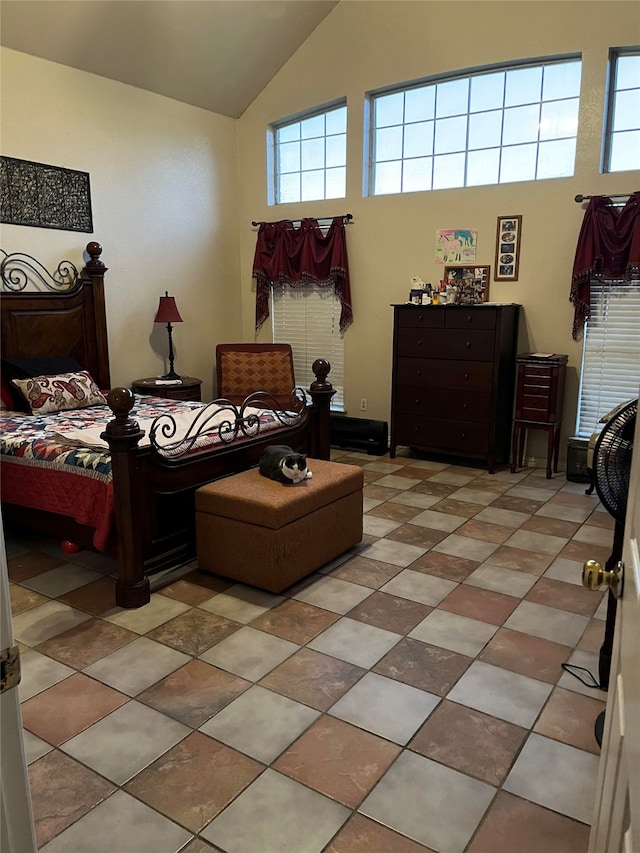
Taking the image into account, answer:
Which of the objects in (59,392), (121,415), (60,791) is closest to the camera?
(60,791)

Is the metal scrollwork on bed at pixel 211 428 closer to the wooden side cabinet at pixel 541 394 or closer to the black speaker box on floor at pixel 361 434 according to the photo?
the black speaker box on floor at pixel 361 434

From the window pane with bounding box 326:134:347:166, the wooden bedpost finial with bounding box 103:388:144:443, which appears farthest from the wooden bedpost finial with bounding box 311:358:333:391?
the window pane with bounding box 326:134:347:166

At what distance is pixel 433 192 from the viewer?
5.22 m

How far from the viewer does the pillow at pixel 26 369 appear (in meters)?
4.28

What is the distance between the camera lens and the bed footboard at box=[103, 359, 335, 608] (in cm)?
273

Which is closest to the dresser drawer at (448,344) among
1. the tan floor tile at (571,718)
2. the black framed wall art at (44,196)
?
the black framed wall art at (44,196)

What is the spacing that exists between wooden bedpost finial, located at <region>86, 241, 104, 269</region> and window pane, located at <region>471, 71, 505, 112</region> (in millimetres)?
3193

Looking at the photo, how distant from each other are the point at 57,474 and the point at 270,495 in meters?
1.06

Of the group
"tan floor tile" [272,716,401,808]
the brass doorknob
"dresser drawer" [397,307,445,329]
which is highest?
"dresser drawer" [397,307,445,329]

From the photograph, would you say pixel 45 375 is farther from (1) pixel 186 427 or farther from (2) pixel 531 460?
(2) pixel 531 460

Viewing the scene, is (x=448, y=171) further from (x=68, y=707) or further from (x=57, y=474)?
(x=68, y=707)

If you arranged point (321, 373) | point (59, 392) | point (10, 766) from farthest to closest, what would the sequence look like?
point (59, 392), point (321, 373), point (10, 766)

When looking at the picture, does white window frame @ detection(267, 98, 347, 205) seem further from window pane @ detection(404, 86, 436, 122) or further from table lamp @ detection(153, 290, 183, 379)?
table lamp @ detection(153, 290, 183, 379)

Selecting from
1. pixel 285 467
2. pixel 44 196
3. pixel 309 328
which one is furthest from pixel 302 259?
pixel 285 467
